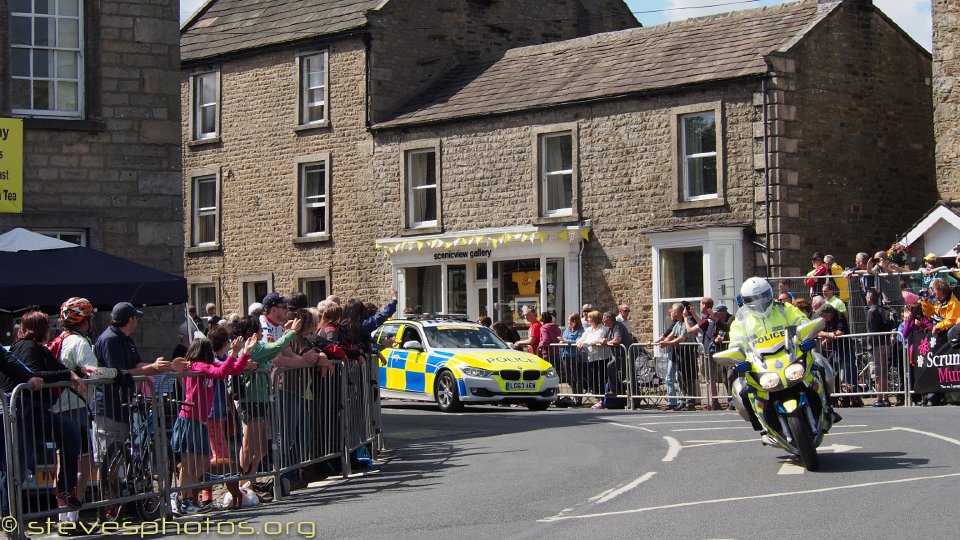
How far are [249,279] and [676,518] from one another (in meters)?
30.3

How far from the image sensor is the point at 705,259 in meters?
29.7

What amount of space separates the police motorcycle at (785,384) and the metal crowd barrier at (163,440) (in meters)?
4.01

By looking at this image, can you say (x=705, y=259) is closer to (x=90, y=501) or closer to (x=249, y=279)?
(x=249, y=279)

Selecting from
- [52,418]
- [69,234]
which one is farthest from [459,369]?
[52,418]

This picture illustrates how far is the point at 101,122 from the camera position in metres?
20.4

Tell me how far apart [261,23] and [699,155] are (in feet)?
51.4

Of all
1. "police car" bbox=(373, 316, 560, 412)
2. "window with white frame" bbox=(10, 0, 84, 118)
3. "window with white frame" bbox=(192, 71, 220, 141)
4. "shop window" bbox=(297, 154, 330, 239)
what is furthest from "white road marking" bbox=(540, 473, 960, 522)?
"window with white frame" bbox=(192, 71, 220, 141)

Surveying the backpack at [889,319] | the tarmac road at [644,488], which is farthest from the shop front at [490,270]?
the tarmac road at [644,488]

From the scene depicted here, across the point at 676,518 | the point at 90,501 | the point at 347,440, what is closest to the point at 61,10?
the point at 347,440

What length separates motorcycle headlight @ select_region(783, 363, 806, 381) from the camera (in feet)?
41.2

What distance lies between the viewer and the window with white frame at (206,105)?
4044cm

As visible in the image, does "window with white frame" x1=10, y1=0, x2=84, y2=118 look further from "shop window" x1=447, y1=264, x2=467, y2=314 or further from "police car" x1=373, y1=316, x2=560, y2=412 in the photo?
"shop window" x1=447, y1=264, x2=467, y2=314

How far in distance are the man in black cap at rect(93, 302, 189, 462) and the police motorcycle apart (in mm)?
5167

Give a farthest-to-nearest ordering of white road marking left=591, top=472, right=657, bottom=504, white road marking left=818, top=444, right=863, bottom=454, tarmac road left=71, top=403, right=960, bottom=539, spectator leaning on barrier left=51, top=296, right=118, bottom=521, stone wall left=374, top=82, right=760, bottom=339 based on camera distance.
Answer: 1. stone wall left=374, top=82, right=760, bottom=339
2. white road marking left=818, top=444, right=863, bottom=454
3. white road marking left=591, top=472, right=657, bottom=504
4. spectator leaning on barrier left=51, top=296, right=118, bottom=521
5. tarmac road left=71, top=403, right=960, bottom=539
